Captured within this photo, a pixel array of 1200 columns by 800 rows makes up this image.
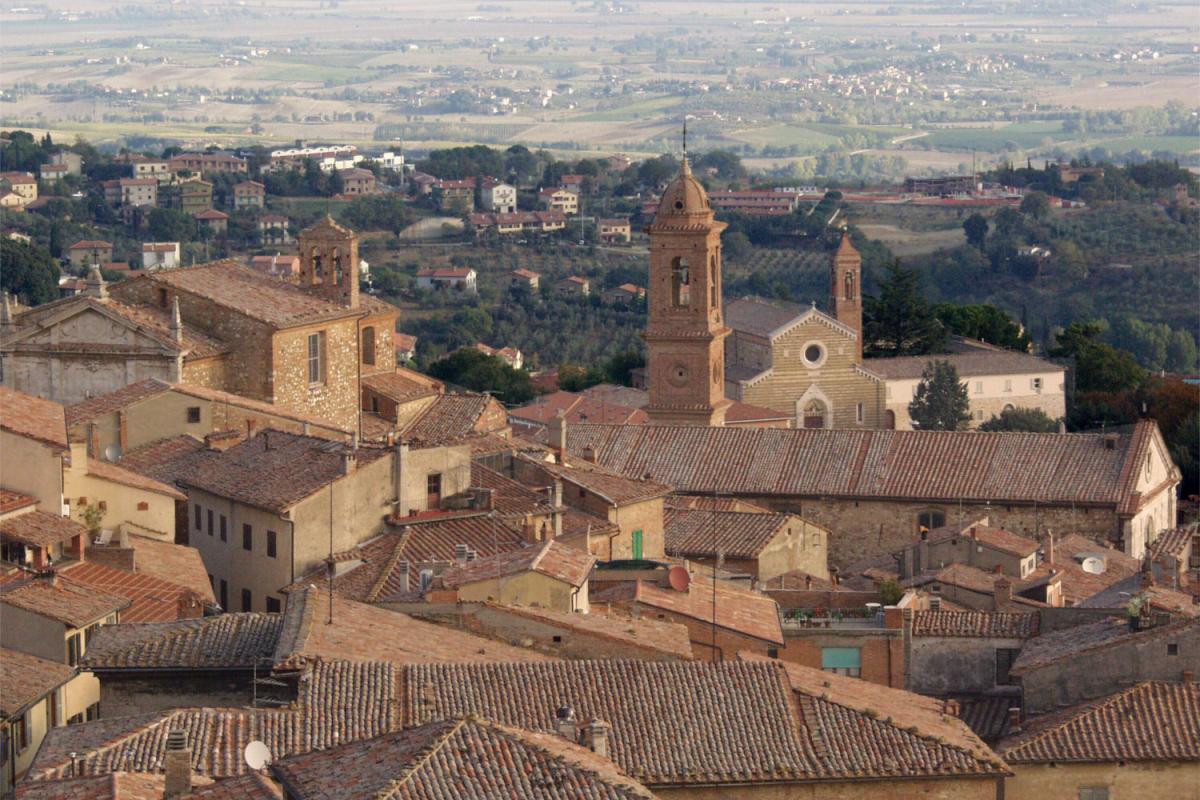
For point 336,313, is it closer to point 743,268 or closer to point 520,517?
point 520,517

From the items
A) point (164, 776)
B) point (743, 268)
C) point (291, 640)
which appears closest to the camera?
point (164, 776)

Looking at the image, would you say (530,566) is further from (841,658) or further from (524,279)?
(524,279)

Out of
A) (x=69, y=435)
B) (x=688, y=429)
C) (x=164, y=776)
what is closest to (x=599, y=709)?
(x=164, y=776)

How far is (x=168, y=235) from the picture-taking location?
130375mm

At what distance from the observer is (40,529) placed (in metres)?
27.2

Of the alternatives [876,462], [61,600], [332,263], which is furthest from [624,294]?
[61,600]

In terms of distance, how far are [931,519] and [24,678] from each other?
19.9 meters

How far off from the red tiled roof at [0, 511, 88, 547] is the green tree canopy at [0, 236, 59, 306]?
56348 mm

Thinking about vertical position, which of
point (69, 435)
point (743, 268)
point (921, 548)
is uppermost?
point (69, 435)

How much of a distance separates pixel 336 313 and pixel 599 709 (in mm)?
18314

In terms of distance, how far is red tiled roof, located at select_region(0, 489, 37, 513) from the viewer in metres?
27.3

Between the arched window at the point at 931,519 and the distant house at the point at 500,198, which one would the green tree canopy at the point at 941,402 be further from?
the distant house at the point at 500,198

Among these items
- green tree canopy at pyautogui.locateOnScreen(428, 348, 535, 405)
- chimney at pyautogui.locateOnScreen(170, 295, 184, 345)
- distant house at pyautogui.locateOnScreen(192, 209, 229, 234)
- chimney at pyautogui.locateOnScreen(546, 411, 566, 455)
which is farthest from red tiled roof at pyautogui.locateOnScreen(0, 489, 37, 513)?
distant house at pyautogui.locateOnScreen(192, 209, 229, 234)

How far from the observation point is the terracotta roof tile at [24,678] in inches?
883
